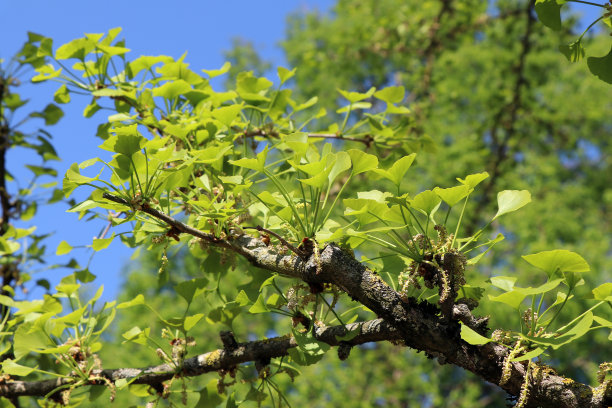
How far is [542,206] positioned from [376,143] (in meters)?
8.91

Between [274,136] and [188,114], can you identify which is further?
[274,136]

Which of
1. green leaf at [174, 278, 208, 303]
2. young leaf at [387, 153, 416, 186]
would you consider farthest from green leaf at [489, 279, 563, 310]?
green leaf at [174, 278, 208, 303]

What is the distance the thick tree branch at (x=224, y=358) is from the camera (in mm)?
1131

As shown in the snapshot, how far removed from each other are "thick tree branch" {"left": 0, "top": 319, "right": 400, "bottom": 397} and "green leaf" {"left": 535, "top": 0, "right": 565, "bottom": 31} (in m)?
0.64

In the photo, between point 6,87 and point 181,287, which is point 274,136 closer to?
point 181,287

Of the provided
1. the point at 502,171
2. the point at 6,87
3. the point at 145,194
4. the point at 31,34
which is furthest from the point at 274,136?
the point at 502,171

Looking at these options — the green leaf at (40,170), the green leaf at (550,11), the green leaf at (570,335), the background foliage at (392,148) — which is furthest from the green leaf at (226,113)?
the green leaf at (40,170)

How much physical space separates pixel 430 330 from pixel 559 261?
247 mm

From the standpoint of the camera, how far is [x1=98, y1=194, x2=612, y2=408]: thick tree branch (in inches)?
37.8

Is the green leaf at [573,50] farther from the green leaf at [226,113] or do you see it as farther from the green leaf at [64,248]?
the green leaf at [64,248]

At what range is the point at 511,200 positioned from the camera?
1.13 m

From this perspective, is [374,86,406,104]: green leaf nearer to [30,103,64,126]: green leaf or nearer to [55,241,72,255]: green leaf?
[55,241,72,255]: green leaf

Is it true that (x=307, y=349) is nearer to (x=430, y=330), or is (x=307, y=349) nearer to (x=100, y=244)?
(x=430, y=330)

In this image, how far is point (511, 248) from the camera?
977 centimetres
